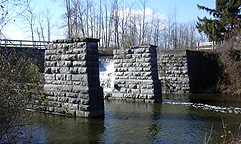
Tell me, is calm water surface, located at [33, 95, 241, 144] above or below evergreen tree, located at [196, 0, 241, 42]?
below

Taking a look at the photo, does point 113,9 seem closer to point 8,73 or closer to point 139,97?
point 139,97

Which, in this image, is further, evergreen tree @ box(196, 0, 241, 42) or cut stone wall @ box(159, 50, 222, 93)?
evergreen tree @ box(196, 0, 241, 42)

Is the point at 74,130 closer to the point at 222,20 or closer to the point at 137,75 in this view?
the point at 137,75

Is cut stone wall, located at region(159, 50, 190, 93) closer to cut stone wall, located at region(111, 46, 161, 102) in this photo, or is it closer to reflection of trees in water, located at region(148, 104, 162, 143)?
cut stone wall, located at region(111, 46, 161, 102)

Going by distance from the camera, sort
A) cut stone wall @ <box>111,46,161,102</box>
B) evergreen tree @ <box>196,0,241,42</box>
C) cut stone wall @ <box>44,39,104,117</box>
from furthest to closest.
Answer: evergreen tree @ <box>196,0,241,42</box> → cut stone wall @ <box>111,46,161,102</box> → cut stone wall @ <box>44,39,104,117</box>

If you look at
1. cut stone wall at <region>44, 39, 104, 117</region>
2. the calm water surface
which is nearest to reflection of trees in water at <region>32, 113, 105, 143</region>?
the calm water surface

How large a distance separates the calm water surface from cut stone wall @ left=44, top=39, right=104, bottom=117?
45 cm

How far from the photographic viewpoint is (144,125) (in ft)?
27.9

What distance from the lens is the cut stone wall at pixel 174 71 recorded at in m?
16.9

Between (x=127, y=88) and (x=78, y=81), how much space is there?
4.63 meters

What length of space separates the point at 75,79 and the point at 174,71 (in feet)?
29.9

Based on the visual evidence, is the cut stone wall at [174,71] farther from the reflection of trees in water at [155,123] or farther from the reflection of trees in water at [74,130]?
the reflection of trees in water at [74,130]

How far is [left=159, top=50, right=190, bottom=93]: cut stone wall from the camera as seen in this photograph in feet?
55.5

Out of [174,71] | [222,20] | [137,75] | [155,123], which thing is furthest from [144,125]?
[222,20]
